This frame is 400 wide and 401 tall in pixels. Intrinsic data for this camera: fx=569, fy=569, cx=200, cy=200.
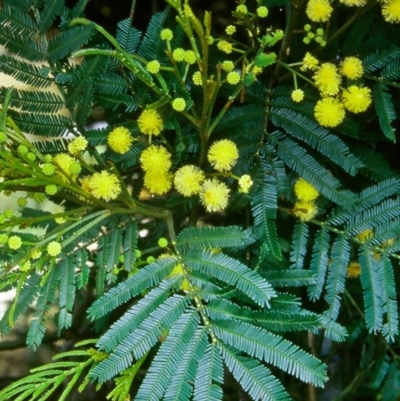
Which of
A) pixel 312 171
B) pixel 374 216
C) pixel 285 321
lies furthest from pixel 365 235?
pixel 285 321

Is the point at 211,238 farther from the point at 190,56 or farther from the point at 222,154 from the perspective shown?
the point at 190,56

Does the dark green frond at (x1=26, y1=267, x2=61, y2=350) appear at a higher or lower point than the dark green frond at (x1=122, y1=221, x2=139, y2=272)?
lower

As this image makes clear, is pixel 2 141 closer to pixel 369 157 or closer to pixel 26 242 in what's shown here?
pixel 26 242

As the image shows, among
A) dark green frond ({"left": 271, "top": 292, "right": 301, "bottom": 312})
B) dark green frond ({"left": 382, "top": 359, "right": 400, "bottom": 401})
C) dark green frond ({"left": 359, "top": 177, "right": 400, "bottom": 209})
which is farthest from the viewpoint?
dark green frond ({"left": 382, "top": 359, "right": 400, "bottom": 401})

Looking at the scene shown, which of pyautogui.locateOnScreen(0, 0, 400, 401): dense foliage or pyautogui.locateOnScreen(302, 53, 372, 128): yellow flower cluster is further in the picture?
pyautogui.locateOnScreen(302, 53, 372, 128): yellow flower cluster

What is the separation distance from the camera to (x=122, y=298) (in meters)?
0.81

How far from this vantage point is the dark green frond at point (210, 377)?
725 mm

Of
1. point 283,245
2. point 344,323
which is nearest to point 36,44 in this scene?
point 283,245

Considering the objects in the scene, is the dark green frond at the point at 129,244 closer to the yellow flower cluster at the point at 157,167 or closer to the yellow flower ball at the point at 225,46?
the yellow flower cluster at the point at 157,167

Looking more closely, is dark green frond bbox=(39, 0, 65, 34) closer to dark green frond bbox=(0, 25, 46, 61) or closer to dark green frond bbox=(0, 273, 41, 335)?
dark green frond bbox=(0, 25, 46, 61)

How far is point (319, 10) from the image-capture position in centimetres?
91

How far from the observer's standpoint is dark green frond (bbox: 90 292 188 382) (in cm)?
77

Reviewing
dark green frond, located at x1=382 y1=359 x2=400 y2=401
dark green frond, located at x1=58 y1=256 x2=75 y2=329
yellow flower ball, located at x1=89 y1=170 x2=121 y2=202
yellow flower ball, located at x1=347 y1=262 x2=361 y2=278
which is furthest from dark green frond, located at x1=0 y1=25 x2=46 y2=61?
dark green frond, located at x1=382 y1=359 x2=400 y2=401

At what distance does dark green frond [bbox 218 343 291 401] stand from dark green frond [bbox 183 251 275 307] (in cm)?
8
